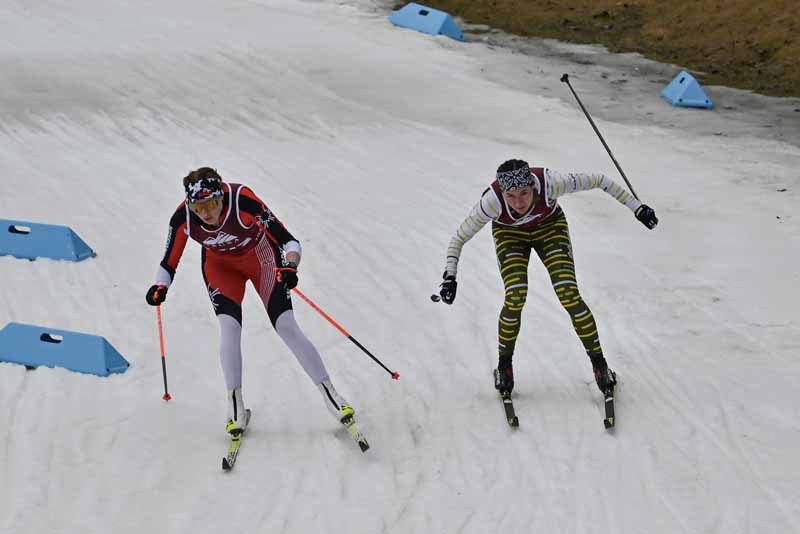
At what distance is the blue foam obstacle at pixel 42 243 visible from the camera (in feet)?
32.4

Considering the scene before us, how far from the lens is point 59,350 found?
25.5 ft

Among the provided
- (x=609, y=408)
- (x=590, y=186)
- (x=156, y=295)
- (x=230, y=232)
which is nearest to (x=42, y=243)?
(x=156, y=295)

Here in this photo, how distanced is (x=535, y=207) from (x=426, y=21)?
1311 cm

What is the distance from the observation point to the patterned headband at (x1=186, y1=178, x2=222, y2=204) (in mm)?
5898

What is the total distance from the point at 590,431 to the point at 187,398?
3.11 metres

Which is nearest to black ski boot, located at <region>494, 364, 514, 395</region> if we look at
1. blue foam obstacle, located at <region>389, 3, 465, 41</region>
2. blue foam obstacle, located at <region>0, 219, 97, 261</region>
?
blue foam obstacle, located at <region>0, 219, 97, 261</region>

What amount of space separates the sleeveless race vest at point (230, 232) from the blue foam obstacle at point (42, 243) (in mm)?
4223

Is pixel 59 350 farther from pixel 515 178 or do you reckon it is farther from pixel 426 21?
pixel 426 21

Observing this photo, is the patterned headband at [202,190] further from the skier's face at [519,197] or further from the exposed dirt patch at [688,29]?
the exposed dirt patch at [688,29]

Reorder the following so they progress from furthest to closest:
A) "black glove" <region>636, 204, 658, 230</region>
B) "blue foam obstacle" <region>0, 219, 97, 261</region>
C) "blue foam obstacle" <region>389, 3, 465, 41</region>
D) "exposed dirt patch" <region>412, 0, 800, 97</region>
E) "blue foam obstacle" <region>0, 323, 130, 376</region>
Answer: "blue foam obstacle" <region>389, 3, 465, 41</region> → "exposed dirt patch" <region>412, 0, 800, 97</region> → "blue foam obstacle" <region>0, 219, 97, 261</region> → "blue foam obstacle" <region>0, 323, 130, 376</region> → "black glove" <region>636, 204, 658, 230</region>

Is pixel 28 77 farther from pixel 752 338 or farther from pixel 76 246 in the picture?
pixel 752 338

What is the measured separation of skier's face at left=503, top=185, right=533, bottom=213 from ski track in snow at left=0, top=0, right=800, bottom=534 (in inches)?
62.8

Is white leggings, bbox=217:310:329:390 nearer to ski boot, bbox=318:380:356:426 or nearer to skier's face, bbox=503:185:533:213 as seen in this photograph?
ski boot, bbox=318:380:356:426

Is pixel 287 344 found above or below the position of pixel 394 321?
above
